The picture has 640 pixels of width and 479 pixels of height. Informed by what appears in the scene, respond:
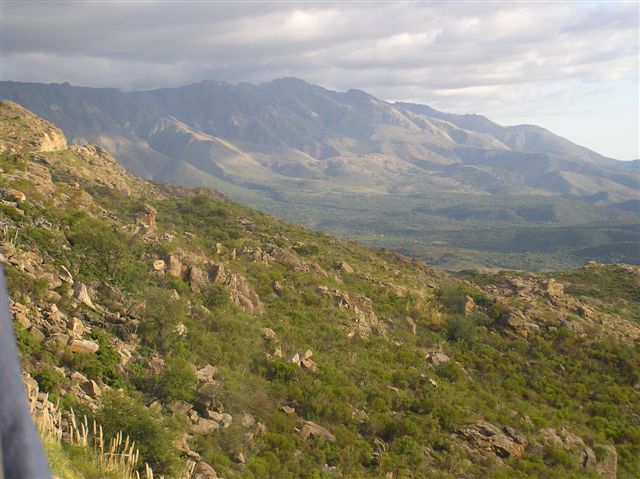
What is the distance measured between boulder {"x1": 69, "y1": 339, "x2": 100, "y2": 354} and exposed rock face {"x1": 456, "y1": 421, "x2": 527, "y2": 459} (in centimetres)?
1172

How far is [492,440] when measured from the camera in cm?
1686

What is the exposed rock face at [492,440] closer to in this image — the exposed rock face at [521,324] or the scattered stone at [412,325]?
the scattered stone at [412,325]

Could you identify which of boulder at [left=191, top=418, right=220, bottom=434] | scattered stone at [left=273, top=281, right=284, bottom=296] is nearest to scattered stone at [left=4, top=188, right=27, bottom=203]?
scattered stone at [left=273, top=281, right=284, bottom=296]

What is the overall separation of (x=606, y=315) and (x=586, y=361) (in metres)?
11.5

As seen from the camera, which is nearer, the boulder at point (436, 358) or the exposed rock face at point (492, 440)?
the exposed rock face at point (492, 440)

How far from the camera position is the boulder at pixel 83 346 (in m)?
12.6

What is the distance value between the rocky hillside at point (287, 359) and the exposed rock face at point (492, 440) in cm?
7

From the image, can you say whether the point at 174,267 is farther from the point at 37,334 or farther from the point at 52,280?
the point at 37,334

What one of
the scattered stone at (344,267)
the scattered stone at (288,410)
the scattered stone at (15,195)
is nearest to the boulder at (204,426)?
the scattered stone at (288,410)

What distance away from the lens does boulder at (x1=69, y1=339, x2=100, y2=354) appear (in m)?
12.6

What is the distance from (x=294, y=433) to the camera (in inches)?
563

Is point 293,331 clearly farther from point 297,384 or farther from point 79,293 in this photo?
point 79,293

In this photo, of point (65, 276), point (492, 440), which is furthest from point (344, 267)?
point (65, 276)

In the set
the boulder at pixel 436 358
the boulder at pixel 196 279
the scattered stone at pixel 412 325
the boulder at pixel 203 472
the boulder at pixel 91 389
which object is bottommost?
the boulder at pixel 436 358
